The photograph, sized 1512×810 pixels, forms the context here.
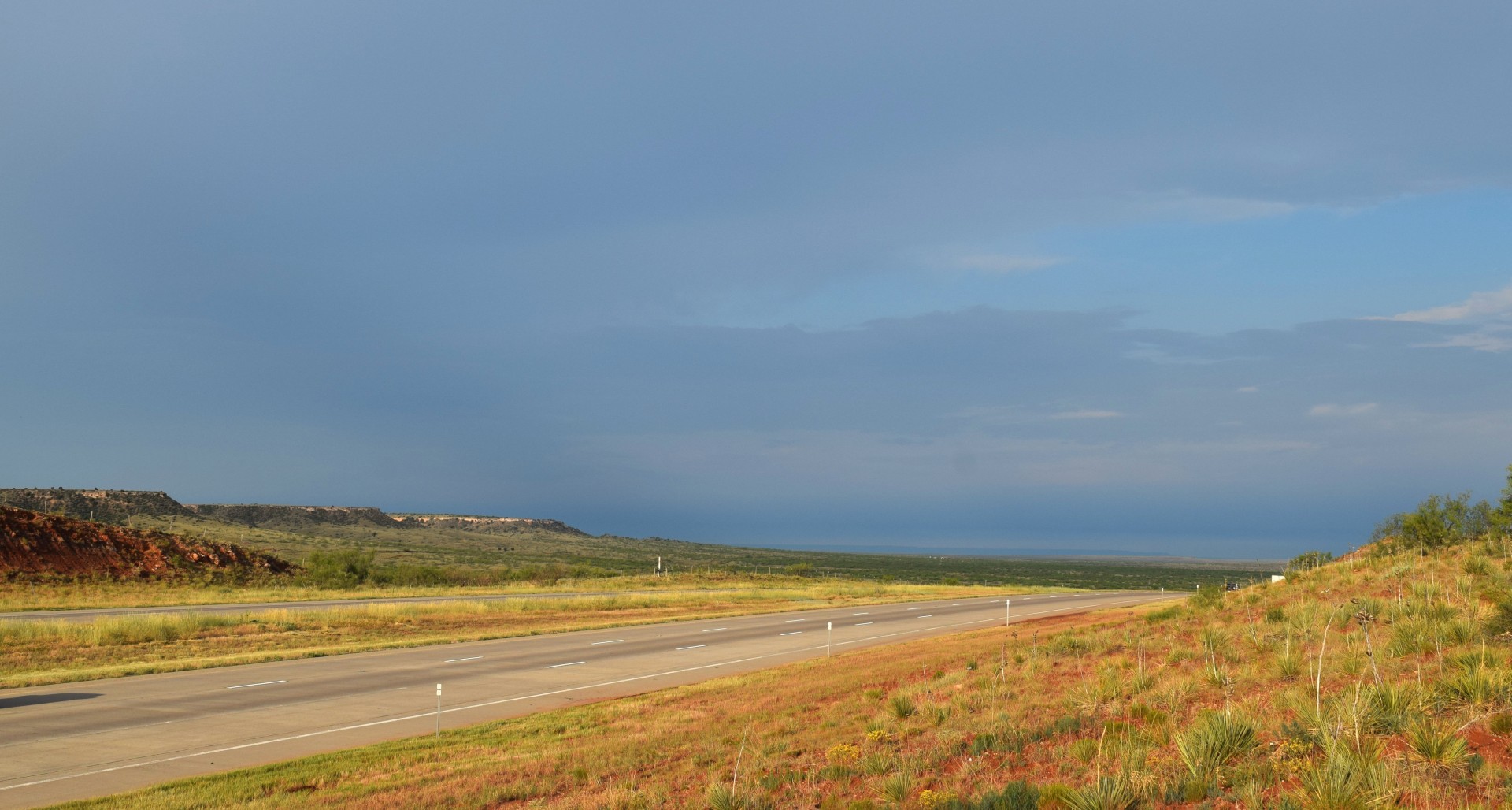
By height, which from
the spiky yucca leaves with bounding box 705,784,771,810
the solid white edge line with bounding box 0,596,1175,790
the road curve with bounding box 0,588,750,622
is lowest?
the road curve with bounding box 0,588,750,622

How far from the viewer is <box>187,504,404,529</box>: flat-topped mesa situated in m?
142

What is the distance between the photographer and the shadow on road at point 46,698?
18000mm

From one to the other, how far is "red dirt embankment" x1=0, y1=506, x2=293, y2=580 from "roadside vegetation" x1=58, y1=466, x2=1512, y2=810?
161 feet

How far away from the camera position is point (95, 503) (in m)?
113

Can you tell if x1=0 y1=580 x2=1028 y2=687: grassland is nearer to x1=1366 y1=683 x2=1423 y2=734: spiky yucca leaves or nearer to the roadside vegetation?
the roadside vegetation

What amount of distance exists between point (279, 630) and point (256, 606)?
35.7ft

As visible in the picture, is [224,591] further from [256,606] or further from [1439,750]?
[1439,750]

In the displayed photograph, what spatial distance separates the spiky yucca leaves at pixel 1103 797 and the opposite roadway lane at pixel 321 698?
11.5m

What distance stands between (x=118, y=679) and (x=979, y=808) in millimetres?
22398

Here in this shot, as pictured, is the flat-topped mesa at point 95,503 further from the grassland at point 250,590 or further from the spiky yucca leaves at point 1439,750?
the spiky yucca leaves at point 1439,750

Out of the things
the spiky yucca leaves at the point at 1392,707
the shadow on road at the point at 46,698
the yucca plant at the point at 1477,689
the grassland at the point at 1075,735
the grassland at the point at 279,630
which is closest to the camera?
the grassland at the point at 1075,735

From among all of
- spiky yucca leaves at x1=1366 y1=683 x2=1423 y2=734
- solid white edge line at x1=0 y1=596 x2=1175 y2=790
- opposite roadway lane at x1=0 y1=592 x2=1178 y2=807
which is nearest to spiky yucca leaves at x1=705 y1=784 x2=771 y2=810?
spiky yucca leaves at x1=1366 y1=683 x2=1423 y2=734

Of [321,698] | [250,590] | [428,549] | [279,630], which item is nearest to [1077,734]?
[321,698]

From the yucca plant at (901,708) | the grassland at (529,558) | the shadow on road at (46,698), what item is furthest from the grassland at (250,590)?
the yucca plant at (901,708)
